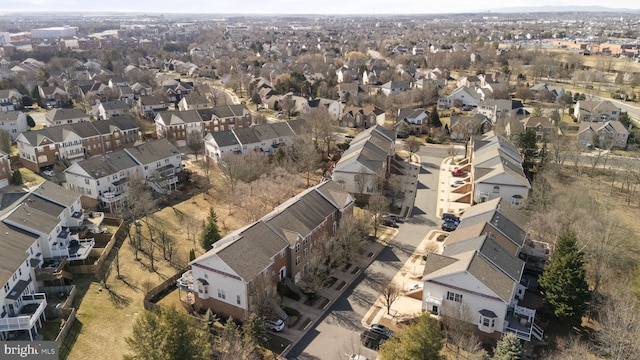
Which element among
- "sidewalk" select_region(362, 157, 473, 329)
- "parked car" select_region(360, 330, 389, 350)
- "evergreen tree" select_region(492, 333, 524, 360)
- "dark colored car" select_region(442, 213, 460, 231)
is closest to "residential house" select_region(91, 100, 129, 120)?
"sidewalk" select_region(362, 157, 473, 329)

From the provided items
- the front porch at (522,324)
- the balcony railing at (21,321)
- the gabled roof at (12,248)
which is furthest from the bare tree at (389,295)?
the gabled roof at (12,248)

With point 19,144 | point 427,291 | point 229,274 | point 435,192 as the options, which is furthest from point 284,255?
point 19,144

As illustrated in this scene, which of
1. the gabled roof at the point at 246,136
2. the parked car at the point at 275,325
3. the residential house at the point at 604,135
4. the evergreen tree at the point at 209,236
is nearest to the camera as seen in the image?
the parked car at the point at 275,325

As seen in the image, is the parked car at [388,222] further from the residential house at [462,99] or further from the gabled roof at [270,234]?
the residential house at [462,99]

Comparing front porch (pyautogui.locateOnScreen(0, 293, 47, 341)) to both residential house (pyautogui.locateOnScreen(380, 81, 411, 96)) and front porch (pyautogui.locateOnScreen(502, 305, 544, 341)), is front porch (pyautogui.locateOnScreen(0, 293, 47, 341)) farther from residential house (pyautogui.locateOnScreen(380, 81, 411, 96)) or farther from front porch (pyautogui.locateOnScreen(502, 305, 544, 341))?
residential house (pyautogui.locateOnScreen(380, 81, 411, 96))

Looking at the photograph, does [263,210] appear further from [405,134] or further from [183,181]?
[405,134]

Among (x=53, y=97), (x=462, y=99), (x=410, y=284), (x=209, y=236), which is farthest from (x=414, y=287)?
(x=53, y=97)

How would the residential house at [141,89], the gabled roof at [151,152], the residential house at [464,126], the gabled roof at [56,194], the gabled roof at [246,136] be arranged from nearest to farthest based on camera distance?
the gabled roof at [56,194], the gabled roof at [151,152], the gabled roof at [246,136], the residential house at [464,126], the residential house at [141,89]
